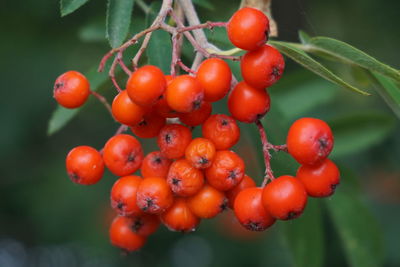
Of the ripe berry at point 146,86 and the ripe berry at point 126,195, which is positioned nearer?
the ripe berry at point 146,86

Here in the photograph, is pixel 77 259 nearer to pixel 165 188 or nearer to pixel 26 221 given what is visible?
pixel 26 221

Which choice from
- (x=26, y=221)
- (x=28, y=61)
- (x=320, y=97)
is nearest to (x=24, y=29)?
(x=28, y=61)

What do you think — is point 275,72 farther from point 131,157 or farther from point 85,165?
point 85,165

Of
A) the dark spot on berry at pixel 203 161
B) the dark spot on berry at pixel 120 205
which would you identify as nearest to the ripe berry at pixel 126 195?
the dark spot on berry at pixel 120 205

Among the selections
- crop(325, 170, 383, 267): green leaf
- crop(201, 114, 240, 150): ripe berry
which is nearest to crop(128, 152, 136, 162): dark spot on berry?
crop(201, 114, 240, 150): ripe berry

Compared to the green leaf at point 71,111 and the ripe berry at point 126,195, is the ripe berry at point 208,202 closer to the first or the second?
the ripe berry at point 126,195

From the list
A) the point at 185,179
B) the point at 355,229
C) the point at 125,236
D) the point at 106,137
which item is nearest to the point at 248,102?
the point at 185,179

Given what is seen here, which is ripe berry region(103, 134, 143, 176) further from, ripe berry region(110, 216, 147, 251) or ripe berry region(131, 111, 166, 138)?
ripe berry region(110, 216, 147, 251)
